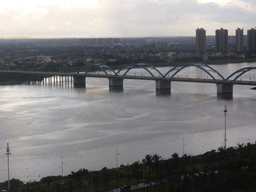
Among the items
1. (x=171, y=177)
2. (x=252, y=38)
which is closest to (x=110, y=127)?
(x=171, y=177)

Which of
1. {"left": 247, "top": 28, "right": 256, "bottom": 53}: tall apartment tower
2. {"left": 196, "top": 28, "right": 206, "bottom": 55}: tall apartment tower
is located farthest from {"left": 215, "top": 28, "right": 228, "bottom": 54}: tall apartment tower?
{"left": 247, "top": 28, "right": 256, "bottom": 53}: tall apartment tower

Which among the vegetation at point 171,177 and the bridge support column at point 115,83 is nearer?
the vegetation at point 171,177

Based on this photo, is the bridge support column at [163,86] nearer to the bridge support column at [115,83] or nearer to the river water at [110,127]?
the river water at [110,127]

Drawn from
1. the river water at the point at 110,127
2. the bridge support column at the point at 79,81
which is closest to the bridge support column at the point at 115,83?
A: the river water at the point at 110,127

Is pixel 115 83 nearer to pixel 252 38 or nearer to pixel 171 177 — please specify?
pixel 171 177

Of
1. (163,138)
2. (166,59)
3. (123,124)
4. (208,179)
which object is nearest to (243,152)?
(208,179)
